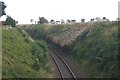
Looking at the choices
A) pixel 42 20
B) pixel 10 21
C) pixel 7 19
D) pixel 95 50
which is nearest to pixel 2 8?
pixel 7 19

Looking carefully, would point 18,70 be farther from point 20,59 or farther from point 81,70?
point 81,70

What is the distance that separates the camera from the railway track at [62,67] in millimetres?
36006

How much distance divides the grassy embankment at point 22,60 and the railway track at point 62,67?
5.40 feet

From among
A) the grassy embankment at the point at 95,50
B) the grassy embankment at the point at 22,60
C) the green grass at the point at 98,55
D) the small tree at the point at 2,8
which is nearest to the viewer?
the grassy embankment at the point at 22,60

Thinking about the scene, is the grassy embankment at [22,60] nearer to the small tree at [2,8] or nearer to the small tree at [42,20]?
the small tree at [2,8]

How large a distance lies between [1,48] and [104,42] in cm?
1227

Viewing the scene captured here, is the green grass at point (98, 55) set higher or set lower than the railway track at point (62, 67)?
higher

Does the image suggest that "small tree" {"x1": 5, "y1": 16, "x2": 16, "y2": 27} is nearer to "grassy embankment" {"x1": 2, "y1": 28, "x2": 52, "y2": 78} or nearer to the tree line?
the tree line

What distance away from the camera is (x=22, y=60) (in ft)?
119

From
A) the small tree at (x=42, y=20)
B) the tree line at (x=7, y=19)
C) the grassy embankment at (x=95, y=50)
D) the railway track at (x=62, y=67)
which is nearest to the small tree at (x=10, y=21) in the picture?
the tree line at (x=7, y=19)

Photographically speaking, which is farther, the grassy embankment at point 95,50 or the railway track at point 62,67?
the railway track at point 62,67

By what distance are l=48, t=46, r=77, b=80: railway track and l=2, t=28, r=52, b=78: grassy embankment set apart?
165cm

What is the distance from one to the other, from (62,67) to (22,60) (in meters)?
6.87

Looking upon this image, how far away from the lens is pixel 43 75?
35.8 meters
